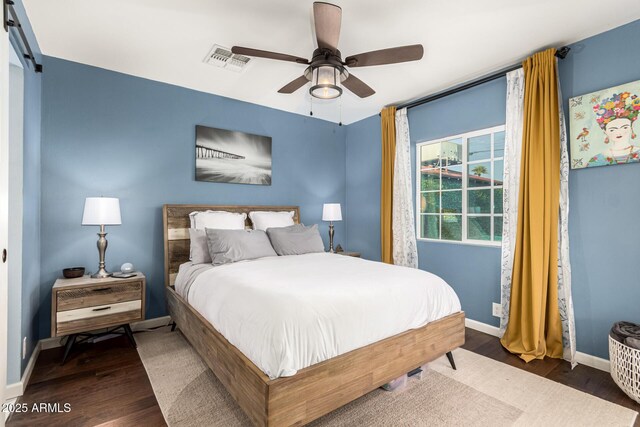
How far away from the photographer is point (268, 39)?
8.24ft

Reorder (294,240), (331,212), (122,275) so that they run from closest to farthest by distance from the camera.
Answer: (122,275) → (294,240) → (331,212)

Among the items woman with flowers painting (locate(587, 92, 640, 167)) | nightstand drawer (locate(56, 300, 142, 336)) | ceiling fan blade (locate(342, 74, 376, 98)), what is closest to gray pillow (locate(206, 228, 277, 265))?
nightstand drawer (locate(56, 300, 142, 336))

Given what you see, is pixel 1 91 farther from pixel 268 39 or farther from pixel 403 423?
pixel 403 423

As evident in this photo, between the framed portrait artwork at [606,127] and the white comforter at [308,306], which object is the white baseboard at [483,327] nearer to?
the white comforter at [308,306]

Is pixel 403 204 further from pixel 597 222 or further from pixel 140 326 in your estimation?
pixel 140 326

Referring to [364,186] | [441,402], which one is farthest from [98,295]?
[364,186]

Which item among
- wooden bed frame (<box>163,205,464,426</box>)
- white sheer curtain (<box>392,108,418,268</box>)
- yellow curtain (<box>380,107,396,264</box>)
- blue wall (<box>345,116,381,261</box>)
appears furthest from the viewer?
blue wall (<box>345,116,381,261</box>)

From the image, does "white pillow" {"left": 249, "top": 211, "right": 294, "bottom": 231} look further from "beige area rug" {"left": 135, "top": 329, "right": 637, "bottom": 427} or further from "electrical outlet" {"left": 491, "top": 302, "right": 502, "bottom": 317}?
"electrical outlet" {"left": 491, "top": 302, "right": 502, "bottom": 317}

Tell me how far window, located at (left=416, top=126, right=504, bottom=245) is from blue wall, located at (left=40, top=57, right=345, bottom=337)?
2.08 meters

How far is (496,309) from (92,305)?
3705 millimetres

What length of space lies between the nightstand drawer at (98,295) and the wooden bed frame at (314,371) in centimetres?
46

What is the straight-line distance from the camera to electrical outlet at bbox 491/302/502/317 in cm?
305

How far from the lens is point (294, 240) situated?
11.0ft

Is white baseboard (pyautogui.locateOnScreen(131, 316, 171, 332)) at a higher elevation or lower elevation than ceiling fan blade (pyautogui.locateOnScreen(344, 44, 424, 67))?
lower
